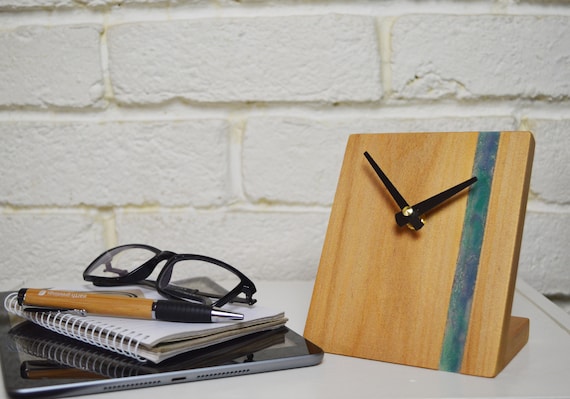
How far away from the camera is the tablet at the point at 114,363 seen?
18.7 inches

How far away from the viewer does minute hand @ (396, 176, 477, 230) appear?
555 millimetres

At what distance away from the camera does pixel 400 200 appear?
580mm

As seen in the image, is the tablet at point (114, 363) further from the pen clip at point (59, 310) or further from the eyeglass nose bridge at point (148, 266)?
the eyeglass nose bridge at point (148, 266)

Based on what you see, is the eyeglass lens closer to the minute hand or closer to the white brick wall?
the white brick wall

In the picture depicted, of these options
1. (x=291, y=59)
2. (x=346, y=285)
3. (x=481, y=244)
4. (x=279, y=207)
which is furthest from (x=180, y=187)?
(x=481, y=244)

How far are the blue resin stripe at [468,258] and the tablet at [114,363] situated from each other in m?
0.12

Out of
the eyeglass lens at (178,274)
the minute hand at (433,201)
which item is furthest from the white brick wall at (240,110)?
the minute hand at (433,201)

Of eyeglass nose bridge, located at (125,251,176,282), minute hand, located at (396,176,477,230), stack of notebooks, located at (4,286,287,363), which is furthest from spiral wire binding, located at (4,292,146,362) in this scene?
minute hand, located at (396,176,477,230)

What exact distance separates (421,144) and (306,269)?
439 millimetres

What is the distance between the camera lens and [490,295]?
52 cm

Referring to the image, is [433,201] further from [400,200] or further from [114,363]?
[114,363]

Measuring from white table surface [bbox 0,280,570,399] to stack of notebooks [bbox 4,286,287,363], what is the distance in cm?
3

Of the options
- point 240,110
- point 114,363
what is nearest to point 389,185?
point 114,363

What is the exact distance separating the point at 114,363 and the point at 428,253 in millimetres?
293
